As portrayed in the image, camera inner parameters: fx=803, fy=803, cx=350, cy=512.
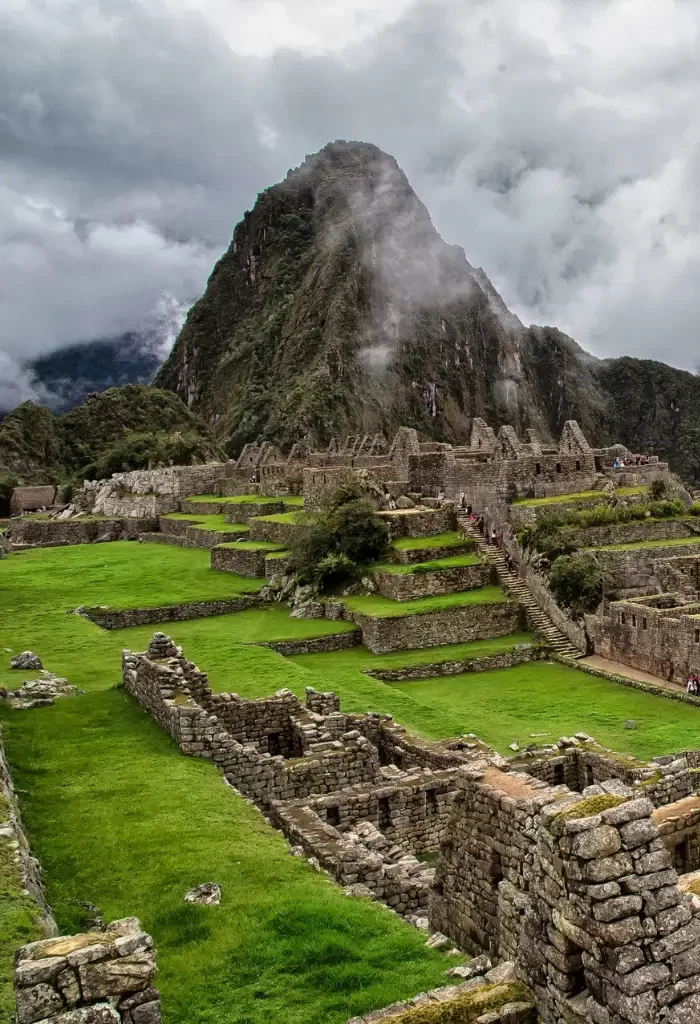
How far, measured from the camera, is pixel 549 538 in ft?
88.6

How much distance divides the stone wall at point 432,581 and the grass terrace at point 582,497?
143 inches

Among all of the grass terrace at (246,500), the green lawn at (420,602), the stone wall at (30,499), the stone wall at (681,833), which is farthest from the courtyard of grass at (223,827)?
the stone wall at (30,499)

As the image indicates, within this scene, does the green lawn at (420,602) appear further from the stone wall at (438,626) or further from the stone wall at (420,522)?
the stone wall at (420,522)

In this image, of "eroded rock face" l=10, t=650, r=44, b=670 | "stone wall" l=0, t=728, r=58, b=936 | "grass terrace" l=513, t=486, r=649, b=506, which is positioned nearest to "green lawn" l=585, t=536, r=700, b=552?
"grass terrace" l=513, t=486, r=649, b=506

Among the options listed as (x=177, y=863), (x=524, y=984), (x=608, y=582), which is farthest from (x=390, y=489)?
(x=524, y=984)

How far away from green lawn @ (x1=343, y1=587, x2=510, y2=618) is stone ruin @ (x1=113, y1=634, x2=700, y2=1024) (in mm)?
12502

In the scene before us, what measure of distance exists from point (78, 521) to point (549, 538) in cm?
3822

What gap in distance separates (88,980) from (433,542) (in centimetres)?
2683

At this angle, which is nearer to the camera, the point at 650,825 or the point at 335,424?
the point at 650,825

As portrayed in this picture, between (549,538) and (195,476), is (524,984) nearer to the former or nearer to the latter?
(549,538)

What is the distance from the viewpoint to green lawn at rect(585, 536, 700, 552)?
26.5m

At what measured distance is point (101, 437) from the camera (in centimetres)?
12162

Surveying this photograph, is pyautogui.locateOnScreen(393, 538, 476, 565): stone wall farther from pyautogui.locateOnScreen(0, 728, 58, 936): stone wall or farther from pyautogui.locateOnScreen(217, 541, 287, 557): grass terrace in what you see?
pyautogui.locateOnScreen(0, 728, 58, 936): stone wall

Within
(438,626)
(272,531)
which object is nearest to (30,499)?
(272,531)
